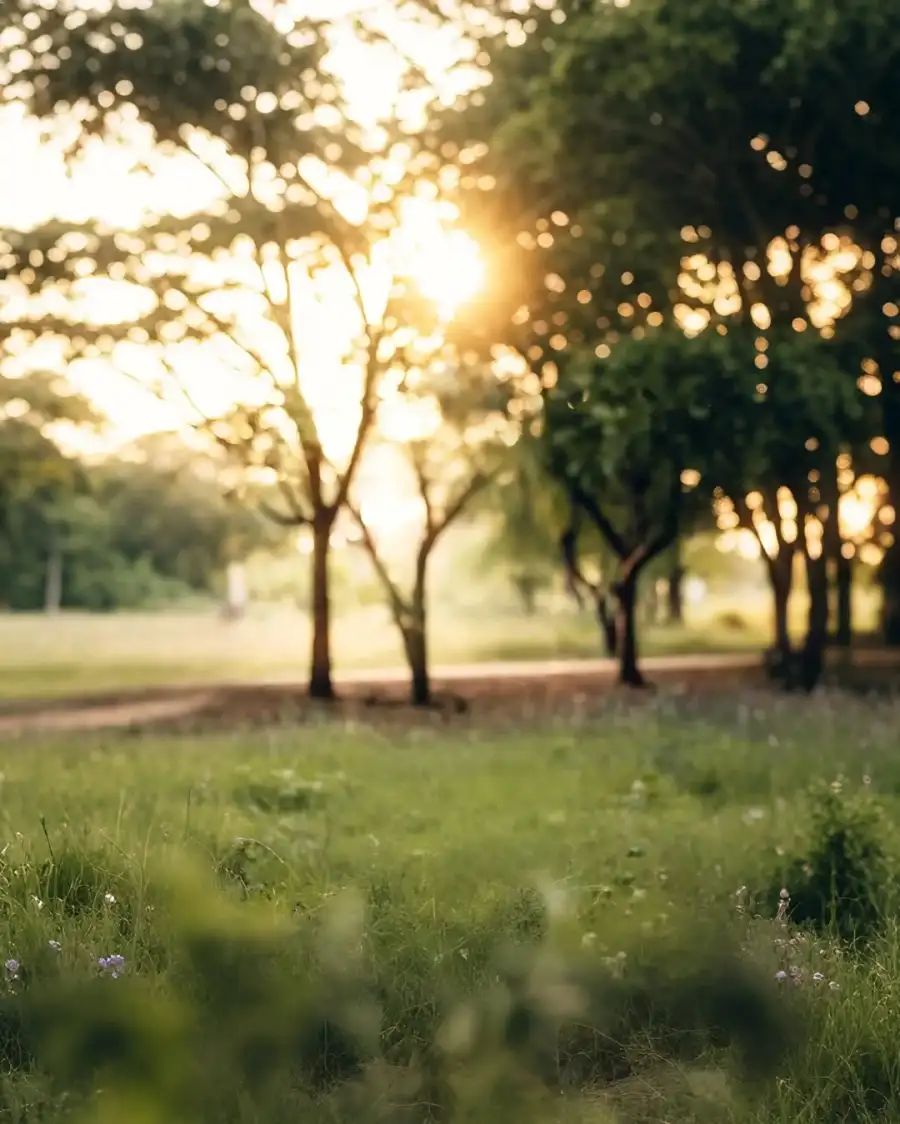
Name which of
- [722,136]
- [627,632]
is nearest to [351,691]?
[627,632]

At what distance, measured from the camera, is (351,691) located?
2189 cm

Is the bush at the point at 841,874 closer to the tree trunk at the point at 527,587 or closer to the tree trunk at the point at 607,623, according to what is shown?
the tree trunk at the point at 607,623

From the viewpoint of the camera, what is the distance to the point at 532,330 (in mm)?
20469

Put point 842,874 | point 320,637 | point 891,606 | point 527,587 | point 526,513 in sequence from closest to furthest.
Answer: point 842,874 → point 320,637 → point 526,513 → point 891,606 → point 527,587

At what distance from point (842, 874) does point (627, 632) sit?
15351 mm

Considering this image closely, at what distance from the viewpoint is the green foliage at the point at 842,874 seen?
5.85 metres

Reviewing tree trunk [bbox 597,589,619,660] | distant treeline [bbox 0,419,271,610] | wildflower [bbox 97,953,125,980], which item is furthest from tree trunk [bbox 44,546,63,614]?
wildflower [bbox 97,953,125,980]

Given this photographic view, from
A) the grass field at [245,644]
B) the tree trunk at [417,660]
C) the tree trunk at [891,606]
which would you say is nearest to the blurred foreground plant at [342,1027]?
the tree trunk at [417,660]

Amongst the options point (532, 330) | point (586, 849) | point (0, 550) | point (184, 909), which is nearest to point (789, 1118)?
point (184, 909)

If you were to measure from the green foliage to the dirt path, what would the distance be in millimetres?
10931

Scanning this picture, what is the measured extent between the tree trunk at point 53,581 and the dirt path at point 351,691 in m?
36.7

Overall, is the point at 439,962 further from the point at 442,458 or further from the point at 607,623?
the point at 607,623

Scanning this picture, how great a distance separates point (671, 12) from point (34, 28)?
26.4 ft

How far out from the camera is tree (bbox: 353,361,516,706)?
1912cm
